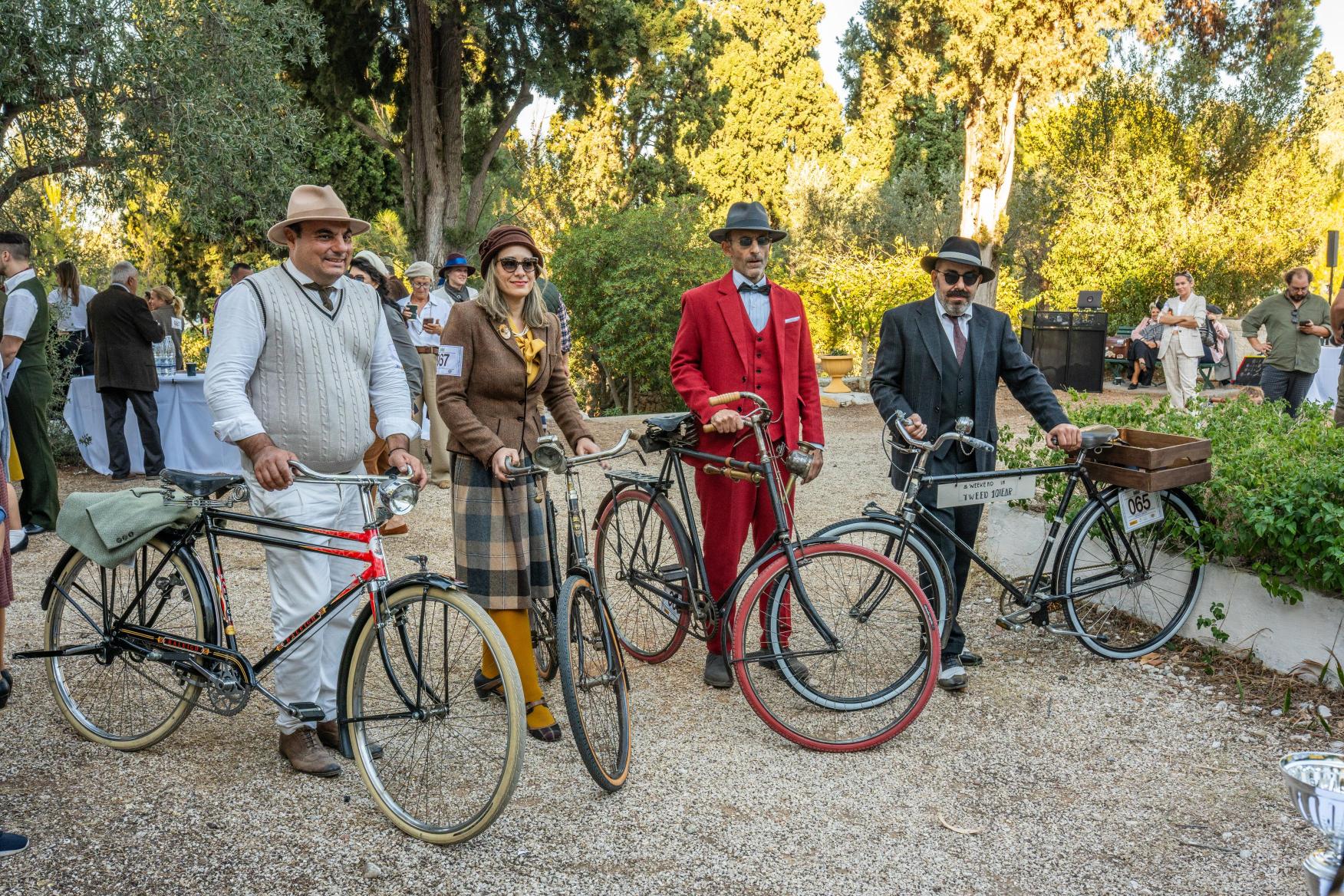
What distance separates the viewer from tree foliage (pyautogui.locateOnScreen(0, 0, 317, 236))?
8836 millimetres

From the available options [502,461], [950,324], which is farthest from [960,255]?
[502,461]

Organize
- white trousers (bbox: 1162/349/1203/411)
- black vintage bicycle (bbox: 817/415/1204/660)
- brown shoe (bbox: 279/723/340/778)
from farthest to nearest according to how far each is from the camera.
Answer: white trousers (bbox: 1162/349/1203/411)
black vintage bicycle (bbox: 817/415/1204/660)
brown shoe (bbox: 279/723/340/778)

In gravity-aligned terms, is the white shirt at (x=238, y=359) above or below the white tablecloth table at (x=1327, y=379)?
above

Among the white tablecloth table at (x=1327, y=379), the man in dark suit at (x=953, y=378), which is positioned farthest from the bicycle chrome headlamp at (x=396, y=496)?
the white tablecloth table at (x=1327, y=379)

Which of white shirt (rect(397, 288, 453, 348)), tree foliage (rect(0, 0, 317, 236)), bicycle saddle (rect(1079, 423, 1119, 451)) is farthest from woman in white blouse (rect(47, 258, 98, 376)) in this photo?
bicycle saddle (rect(1079, 423, 1119, 451))

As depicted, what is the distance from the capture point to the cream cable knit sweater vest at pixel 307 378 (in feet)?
12.1

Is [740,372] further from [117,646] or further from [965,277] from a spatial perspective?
[117,646]

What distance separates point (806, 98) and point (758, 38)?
8.71ft

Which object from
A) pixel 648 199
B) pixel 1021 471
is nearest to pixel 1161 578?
pixel 1021 471

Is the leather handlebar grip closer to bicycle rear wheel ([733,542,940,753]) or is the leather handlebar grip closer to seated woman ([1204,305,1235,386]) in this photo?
bicycle rear wheel ([733,542,940,753])

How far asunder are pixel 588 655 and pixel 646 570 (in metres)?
1.25

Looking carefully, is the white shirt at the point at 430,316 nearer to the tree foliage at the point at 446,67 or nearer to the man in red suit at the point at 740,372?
the man in red suit at the point at 740,372

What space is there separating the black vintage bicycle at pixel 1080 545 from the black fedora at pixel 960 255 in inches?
28.2

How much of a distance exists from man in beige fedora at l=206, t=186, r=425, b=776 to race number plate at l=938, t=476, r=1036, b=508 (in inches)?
87.0
